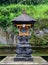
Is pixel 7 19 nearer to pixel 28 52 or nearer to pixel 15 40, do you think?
pixel 15 40

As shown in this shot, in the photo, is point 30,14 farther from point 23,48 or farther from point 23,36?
point 23,48

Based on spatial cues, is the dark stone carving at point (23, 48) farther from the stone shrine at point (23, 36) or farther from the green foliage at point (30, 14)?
the green foliage at point (30, 14)

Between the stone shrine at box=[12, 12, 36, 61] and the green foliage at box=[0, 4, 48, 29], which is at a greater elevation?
the green foliage at box=[0, 4, 48, 29]

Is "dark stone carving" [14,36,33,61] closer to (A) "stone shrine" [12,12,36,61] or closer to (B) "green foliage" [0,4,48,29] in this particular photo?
(A) "stone shrine" [12,12,36,61]

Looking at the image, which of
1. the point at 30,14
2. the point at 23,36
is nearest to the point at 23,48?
the point at 23,36

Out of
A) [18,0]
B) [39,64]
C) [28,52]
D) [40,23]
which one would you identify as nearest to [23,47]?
[28,52]

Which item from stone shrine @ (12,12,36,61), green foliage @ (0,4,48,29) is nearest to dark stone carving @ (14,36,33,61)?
stone shrine @ (12,12,36,61)

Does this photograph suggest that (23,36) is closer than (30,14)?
Yes

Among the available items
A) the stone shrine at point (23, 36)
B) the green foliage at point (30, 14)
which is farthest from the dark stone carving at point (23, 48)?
the green foliage at point (30, 14)

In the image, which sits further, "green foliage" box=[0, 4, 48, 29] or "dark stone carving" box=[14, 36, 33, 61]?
"green foliage" box=[0, 4, 48, 29]

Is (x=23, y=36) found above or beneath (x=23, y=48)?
above

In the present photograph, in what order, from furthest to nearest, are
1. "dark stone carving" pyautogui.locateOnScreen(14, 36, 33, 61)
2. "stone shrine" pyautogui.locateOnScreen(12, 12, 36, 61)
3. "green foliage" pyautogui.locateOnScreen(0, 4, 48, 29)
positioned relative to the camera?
"green foliage" pyautogui.locateOnScreen(0, 4, 48, 29) < "dark stone carving" pyautogui.locateOnScreen(14, 36, 33, 61) < "stone shrine" pyautogui.locateOnScreen(12, 12, 36, 61)

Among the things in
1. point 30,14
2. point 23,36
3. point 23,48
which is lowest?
point 23,48

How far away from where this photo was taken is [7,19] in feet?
68.0
